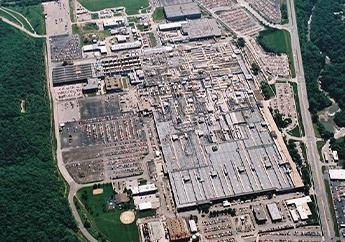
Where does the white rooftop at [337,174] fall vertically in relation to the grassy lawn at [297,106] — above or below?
below

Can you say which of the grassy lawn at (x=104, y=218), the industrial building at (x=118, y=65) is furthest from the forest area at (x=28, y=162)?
the industrial building at (x=118, y=65)

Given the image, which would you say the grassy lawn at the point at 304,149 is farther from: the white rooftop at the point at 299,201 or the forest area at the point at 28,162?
the forest area at the point at 28,162

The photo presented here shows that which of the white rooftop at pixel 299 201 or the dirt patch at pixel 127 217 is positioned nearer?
the dirt patch at pixel 127 217

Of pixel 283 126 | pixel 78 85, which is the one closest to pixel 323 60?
pixel 283 126

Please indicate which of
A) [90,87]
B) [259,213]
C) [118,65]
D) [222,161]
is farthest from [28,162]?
[259,213]

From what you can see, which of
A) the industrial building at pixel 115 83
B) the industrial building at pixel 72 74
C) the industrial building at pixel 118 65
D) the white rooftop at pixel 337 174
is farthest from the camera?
the industrial building at pixel 118 65

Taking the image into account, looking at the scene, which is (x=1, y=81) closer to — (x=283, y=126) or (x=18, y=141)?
(x=18, y=141)
